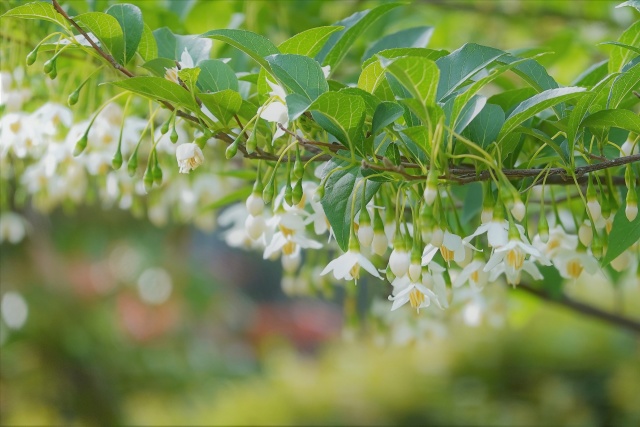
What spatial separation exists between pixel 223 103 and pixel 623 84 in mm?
386

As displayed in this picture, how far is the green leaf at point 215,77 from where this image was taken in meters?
0.76

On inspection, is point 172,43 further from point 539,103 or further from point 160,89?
point 539,103

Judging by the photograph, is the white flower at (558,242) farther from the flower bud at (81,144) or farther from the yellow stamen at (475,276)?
the flower bud at (81,144)

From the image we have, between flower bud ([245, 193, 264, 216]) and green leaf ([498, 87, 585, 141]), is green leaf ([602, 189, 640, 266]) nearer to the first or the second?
green leaf ([498, 87, 585, 141])

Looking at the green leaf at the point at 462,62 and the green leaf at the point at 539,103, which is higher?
the green leaf at the point at 462,62

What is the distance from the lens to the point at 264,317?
20.6 ft

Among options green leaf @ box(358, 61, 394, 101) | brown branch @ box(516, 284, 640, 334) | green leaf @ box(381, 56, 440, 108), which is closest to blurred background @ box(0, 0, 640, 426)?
brown branch @ box(516, 284, 640, 334)

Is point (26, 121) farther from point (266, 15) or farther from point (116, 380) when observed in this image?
point (116, 380)

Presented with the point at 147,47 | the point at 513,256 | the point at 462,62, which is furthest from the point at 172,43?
the point at 513,256

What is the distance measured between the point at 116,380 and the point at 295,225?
3932 mm

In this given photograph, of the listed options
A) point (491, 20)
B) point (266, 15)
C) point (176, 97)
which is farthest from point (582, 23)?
point (176, 97)

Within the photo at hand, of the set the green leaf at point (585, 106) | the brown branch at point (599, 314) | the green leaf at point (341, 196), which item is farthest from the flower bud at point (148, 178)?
the brown branch at point (599, 314)

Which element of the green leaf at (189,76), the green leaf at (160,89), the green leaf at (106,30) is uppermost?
the green leaf at (106,30)

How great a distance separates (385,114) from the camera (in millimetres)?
651
